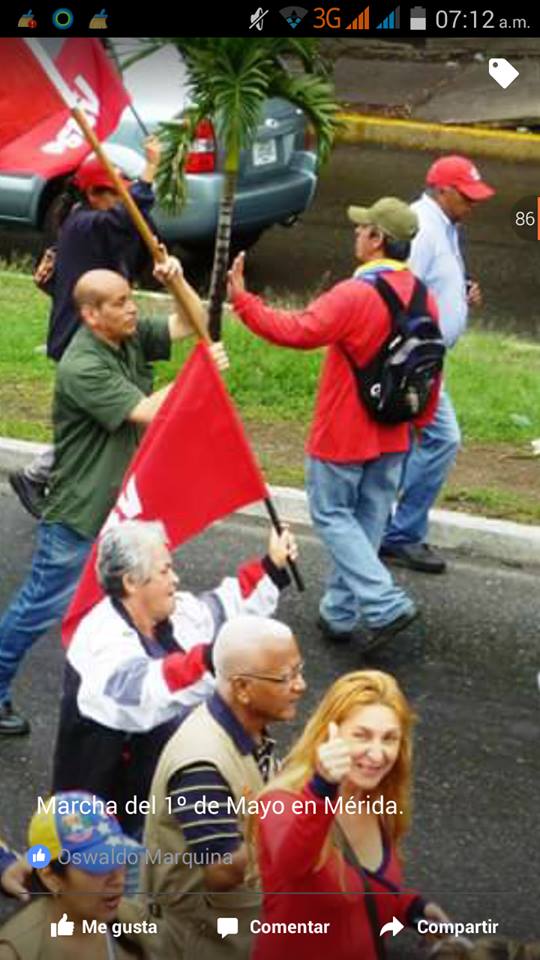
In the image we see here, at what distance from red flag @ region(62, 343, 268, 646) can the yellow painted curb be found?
5.03m

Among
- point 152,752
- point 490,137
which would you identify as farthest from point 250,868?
point 490,137

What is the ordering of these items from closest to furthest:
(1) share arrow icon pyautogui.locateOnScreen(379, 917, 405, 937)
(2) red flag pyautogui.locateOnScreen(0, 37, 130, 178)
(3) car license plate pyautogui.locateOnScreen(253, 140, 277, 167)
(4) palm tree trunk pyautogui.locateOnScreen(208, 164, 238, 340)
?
1. (1) share arrow icon pyautogui.locateOnScreen(379, 917, 405, 937)
2. (2) red flag pyautogui.locateOnScreen(0, 37, 130, 178)
3. (4) palm tree trunk pyautogui.locateOnScreen(208, 164, 238, 340)
4. (3) car license plate pyautogui.locateOnScreen(253, 140, 277, 167)

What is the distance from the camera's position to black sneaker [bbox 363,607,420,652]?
7293mm

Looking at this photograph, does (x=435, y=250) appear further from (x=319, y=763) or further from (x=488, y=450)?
(x=319, y=763)

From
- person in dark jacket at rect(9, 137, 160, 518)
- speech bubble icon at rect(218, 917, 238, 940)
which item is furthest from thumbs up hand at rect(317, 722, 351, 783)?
person in dark jacket at rect(9, 137, 160, 518)

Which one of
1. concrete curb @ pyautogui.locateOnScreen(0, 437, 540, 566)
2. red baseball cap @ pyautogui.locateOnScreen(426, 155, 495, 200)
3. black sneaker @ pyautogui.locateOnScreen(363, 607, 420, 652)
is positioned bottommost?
concrete curb @ pyautogui.locateOnScreen(0, 437, 540, 566)

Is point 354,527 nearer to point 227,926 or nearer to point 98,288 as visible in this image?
point 98,288

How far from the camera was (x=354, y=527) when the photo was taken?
295 inches

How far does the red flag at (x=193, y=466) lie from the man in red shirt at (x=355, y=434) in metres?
1.18

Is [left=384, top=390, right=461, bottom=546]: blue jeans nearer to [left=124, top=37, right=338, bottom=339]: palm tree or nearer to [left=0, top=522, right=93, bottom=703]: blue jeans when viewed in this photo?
[left=124, top=37, right=338, bottom=339]: palm tree

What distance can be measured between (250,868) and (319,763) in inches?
14.0
